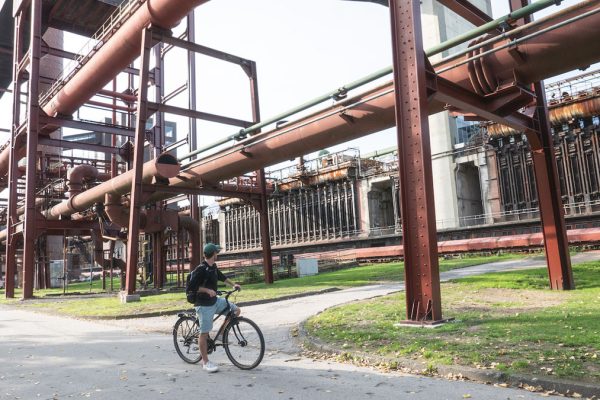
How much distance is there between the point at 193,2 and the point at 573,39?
36.6ft

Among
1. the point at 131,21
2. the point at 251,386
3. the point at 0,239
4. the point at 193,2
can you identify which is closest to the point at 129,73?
the point at 131,21

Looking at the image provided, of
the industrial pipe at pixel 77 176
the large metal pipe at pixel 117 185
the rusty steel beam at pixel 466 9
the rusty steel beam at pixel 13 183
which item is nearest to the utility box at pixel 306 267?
the large metal pipe at pixel 117 185

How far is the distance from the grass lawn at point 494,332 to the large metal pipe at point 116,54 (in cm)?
1089

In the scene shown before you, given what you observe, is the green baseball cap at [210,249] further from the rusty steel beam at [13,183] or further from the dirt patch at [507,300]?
the rusty steel beam at [13,183]

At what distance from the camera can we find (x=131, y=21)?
16500 millimetres

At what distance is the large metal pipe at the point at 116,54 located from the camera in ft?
50.2

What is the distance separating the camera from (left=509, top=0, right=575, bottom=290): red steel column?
10.4m

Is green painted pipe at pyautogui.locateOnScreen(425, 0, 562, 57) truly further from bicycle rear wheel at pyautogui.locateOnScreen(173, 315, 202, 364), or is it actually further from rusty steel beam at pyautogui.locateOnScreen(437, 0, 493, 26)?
bicycle rear wheel at pyautogui.locateOnScreen(173, 315, 202, 364)

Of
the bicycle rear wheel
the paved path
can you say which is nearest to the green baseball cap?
the bicycle rear wheel

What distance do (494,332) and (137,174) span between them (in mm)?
12320

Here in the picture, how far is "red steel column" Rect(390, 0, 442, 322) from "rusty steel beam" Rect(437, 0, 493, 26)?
153 cm

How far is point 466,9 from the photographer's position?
373 inches

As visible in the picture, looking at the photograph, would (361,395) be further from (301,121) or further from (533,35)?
(301,121)

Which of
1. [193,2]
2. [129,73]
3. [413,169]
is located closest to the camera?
[413,169]
